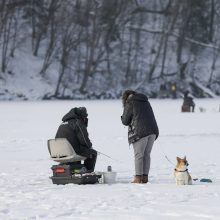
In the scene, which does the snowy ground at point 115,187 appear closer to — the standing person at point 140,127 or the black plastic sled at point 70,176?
the black plastic sled at point 70,176

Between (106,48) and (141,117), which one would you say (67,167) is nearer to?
(141,117)

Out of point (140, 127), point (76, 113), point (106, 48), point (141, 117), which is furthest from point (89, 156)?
point (106, 48)

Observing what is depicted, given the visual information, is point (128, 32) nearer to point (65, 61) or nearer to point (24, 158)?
point (65, 61)

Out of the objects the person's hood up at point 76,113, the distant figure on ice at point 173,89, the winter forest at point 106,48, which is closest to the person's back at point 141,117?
the person's hood up at point 76,113

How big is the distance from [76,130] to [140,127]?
3.62ft

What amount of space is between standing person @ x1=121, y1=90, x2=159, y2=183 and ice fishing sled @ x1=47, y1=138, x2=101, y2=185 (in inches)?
30.2

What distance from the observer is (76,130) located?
1077cm

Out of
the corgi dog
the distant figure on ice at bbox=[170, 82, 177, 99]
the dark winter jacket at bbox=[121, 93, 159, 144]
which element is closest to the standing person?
the dark winter jacket at bbox=[121, 93, 159, 144]

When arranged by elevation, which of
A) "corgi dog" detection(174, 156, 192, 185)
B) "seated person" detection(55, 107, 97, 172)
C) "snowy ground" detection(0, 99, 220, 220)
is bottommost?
"snowy ground" detection(0, 99, 220, 220)

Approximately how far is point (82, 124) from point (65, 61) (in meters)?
52.7

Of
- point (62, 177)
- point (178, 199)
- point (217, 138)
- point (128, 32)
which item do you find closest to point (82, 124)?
point (62, 177)

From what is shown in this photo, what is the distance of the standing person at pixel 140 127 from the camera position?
1073 centimetres

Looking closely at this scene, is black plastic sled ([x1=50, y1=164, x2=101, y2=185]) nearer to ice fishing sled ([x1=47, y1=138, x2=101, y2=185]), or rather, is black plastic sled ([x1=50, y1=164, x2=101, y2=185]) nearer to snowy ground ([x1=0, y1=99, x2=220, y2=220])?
ice fishing sled ([x1=47, y1=138, x2=101, y2=185])

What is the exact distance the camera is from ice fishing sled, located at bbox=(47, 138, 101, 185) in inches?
414
